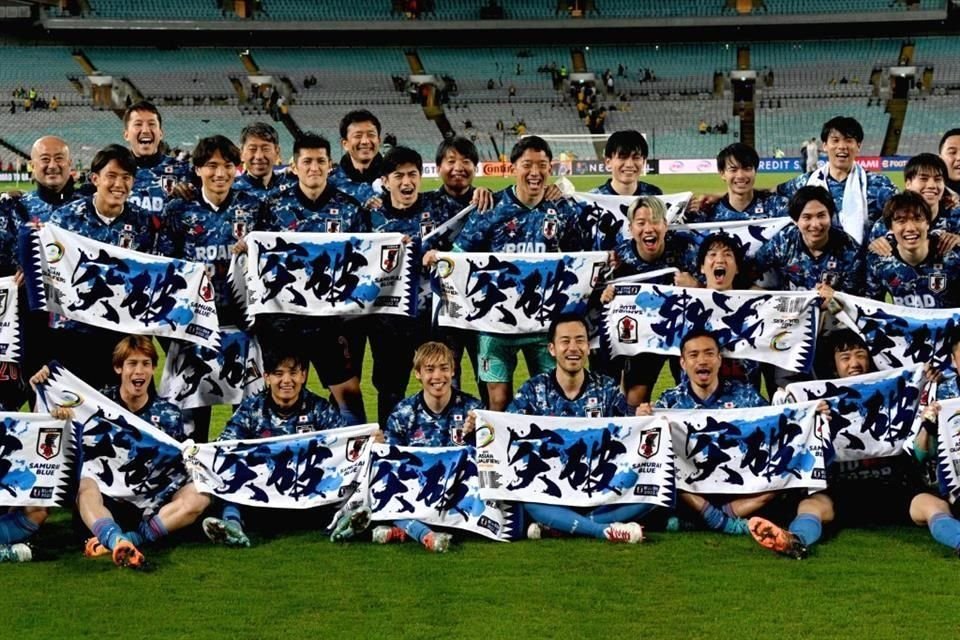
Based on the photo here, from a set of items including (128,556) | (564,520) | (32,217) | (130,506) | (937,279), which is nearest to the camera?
(128,556)

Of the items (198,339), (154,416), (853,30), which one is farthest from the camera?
(853,30)

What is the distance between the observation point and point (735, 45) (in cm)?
4919

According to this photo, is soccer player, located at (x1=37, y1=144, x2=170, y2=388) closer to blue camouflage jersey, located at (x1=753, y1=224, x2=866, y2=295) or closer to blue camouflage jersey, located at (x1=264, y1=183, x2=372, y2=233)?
blue camouflage jersey, located at (x1=264, y1=183, x2=372, y2=233)

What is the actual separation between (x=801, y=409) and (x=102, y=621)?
11.5 ft

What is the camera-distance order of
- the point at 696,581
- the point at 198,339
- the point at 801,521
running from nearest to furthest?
the point at 696,581, the point at 801,521, the point at 198,339

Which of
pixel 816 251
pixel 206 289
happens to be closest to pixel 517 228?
pixel 816 251

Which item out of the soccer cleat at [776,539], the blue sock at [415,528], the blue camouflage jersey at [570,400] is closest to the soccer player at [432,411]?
the blue camouflage jersey at [570,400]

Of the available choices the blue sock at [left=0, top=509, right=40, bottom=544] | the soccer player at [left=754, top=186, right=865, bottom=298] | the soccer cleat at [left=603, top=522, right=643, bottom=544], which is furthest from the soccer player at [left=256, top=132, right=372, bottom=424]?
the soccer player at [left=754, top=186, right=865, bottom=298]

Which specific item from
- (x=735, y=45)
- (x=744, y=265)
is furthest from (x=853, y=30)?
(x=744, y=265)

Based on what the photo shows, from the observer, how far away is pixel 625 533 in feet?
Answer: 18.4

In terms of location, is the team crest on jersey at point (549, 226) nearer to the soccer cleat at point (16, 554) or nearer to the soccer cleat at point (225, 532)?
the soccer cleat at point (225, 532)

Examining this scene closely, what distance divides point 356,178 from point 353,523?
2671 millimetres

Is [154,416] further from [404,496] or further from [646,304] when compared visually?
[646,304]

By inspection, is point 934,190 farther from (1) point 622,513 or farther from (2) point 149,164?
(2) point 149,164
